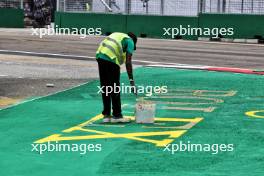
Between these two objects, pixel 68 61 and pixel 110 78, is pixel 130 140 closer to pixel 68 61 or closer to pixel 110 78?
pixel 110 78

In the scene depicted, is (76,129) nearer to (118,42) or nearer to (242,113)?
(118,42)

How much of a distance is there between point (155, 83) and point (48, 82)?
2834mm

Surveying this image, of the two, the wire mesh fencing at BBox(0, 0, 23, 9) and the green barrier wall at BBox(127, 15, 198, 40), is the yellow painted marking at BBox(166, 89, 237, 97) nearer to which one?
the green barrier wall at BBox(127, 15, 198, 40)

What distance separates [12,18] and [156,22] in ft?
47.6

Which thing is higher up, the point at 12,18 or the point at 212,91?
the point at 212,91

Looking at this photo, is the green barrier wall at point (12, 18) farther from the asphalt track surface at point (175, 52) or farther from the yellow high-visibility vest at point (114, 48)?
the yellow high-visibility vest at point (114, 48)

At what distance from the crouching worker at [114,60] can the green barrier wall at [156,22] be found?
83.4ft

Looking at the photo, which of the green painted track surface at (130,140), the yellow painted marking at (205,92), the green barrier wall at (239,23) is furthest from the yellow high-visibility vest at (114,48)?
the green barrier wall at (239,23)

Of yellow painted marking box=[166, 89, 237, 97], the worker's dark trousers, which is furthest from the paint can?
yellow painted marking box=[166, 89, 237, 97]

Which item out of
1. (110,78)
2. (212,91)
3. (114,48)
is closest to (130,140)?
(110,78)

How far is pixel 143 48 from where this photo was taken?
28.5 metres

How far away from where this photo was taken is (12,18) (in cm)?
4728

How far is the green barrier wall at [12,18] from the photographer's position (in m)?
46.7

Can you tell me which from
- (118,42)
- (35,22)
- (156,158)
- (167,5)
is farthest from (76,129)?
(35,22)
